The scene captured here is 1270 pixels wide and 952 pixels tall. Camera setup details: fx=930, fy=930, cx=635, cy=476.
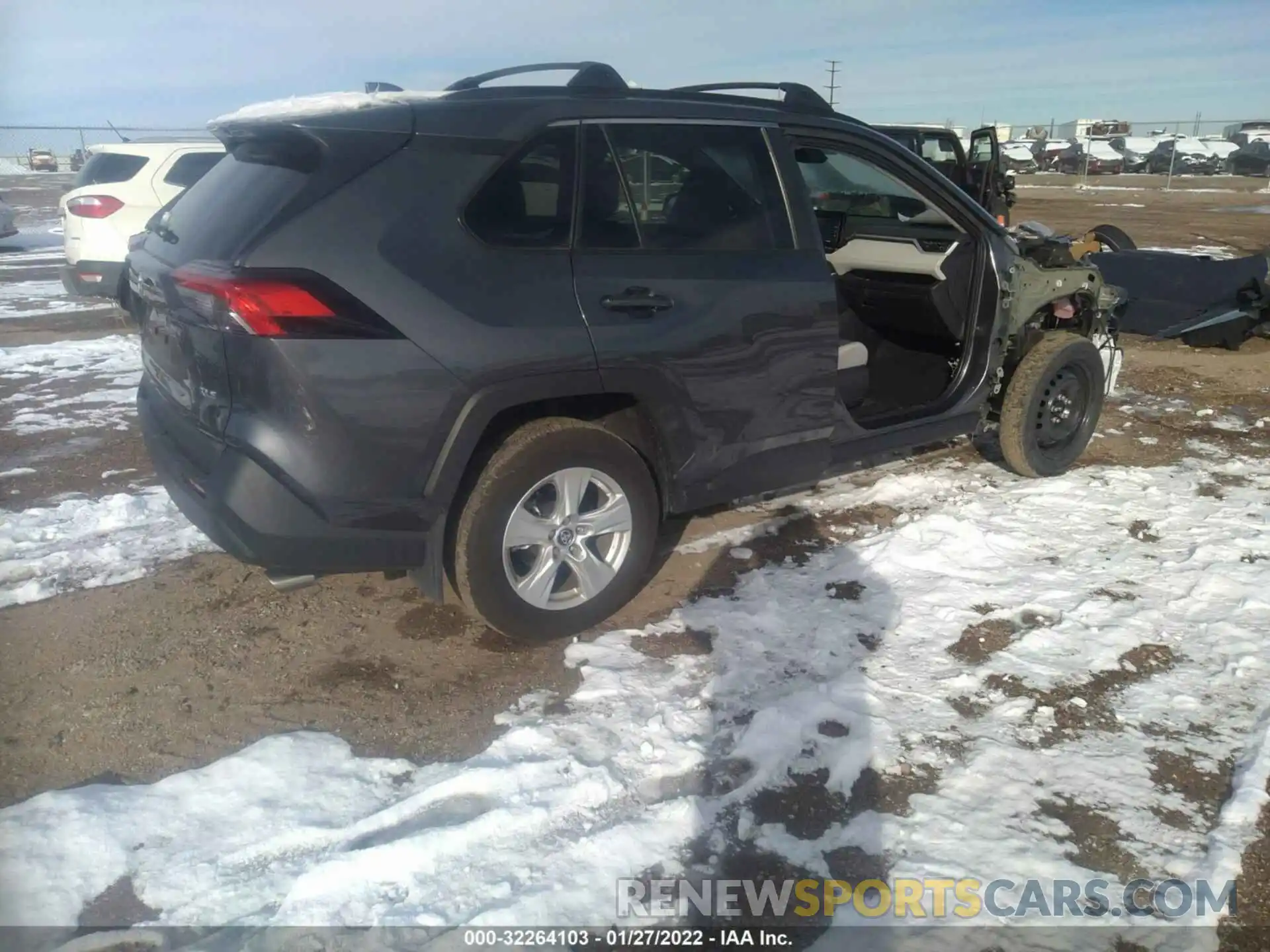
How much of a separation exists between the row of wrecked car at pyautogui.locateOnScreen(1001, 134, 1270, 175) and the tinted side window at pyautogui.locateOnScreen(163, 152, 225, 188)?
3366 cm

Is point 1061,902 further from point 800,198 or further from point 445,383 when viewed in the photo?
point 800,198

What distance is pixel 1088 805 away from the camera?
2.64 meters

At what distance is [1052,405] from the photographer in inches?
201

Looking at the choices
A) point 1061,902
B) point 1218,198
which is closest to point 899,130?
point 1061,902

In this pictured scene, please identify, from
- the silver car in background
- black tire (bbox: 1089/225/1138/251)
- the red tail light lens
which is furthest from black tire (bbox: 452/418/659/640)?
the silver car in background

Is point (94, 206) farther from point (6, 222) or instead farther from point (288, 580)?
point (6, 222)

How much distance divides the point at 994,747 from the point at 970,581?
1.19 metres

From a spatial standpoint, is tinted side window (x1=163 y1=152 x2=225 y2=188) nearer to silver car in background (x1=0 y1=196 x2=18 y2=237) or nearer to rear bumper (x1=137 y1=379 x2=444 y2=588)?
rear bumper (x1=137 y1=379 x2=444 y2=588)

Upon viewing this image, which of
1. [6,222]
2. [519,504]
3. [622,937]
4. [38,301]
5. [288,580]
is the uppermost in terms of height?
[6,222]

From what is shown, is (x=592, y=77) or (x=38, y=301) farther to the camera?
(x=38, y=301)

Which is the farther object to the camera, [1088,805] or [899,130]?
[899,130]

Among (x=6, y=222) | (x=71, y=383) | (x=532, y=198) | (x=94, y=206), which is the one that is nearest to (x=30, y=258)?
(x=6, y=222)

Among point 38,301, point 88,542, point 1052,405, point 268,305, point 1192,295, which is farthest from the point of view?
point 38,301

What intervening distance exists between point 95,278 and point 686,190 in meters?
7.51
